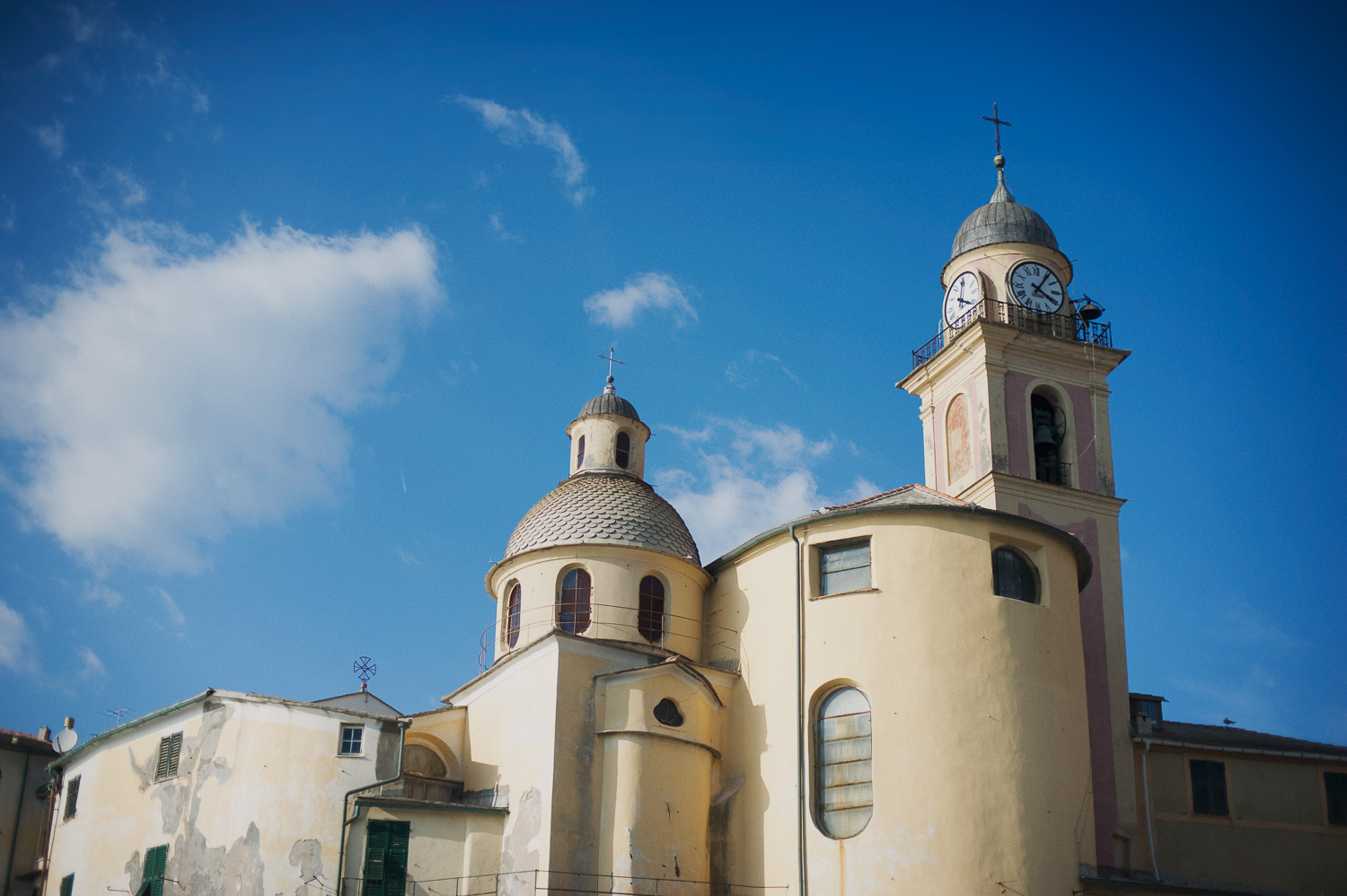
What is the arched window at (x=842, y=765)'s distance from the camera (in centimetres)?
2498

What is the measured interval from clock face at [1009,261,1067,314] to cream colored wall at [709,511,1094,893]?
9758mm

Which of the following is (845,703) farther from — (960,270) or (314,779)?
(960,270)

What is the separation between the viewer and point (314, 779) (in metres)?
25.1

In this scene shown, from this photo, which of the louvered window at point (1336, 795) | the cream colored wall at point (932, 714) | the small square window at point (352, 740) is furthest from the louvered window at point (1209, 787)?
the small square window at point (352, 740)

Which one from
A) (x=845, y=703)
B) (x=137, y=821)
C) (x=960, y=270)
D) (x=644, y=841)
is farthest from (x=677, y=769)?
(x=960, y=270)

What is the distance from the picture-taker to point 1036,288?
3572 cm

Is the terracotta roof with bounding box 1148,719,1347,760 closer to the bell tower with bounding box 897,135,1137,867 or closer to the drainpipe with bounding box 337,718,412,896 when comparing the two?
the bell tower with bounding box 897,135,1137,867

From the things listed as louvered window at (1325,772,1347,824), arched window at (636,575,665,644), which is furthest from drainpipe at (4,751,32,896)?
louvered window at (1325,772,1347,824)

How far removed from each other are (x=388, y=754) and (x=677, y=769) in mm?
5397

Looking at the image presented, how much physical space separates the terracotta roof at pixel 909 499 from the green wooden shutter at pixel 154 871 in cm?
1456

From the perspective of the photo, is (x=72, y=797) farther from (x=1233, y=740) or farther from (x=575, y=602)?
(x=1233, y=740)

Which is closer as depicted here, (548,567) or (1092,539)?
(548,567)

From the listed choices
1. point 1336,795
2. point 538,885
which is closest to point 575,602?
point 538,885

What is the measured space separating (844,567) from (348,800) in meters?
10.4
